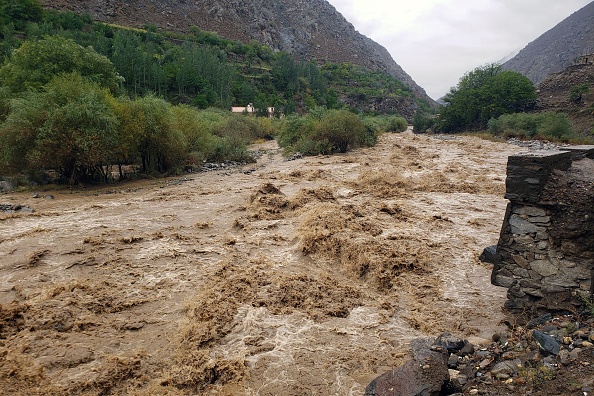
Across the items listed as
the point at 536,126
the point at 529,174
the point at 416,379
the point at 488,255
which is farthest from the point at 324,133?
the point at 416,379

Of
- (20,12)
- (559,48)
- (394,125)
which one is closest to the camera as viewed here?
(394,125)

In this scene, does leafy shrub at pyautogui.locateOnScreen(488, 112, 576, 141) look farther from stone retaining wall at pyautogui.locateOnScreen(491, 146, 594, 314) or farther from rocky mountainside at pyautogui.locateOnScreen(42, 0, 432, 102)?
rocky mountainside at pyautogui.locateOnScreen(42, 0, 432, 102)

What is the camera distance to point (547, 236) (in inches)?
225

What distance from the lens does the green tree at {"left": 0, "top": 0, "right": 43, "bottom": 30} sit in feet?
196

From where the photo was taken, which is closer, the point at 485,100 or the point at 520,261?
the point at 520,261

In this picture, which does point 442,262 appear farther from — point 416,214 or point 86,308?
point 86,308

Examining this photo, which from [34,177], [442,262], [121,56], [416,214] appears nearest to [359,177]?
[416,214]

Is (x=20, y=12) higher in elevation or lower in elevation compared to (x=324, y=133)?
higher

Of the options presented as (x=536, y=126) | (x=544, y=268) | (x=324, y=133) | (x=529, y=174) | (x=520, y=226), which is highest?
(x=324, y=133)

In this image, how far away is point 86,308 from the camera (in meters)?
7.29

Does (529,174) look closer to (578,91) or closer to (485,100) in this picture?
(578,91)

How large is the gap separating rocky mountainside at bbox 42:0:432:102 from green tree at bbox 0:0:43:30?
47.5 feet

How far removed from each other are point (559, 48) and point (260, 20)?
10778cm

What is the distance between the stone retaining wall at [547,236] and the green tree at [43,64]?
22.6 m
